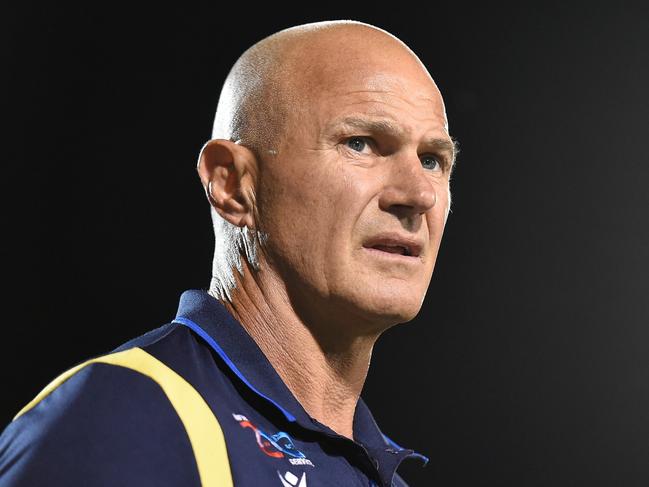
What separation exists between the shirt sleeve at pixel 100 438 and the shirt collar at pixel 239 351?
0.59ft

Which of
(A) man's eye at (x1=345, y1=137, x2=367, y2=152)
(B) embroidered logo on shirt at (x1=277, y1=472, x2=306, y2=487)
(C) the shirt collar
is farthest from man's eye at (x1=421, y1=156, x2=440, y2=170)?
(B) embroidered logo on shirt at (x1=277, y1=472, x2=306, y2=487)

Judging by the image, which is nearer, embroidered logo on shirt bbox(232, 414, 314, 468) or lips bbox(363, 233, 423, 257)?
embroidered logo on shirt bbox(232, 414, 314, 468)

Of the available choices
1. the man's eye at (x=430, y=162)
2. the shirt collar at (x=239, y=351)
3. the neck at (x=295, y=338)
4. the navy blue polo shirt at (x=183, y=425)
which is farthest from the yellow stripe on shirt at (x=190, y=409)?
the man's eye at (x=430, y=162)

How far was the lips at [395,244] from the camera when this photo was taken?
1.51 meters

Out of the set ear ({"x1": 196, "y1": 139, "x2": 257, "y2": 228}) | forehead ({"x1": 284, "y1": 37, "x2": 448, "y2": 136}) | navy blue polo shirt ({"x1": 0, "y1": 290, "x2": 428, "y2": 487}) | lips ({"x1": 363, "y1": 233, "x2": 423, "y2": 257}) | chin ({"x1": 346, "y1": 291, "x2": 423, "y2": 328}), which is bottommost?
navy blue polo shirt ({"x1": 0, "y1": 290, "x2": 428, "y2": 487})

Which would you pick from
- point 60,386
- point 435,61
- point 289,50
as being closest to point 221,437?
point 60,386

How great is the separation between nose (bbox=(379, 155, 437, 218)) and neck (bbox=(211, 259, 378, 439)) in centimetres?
18

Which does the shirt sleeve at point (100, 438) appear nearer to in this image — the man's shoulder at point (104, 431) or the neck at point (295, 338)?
the man's shoulder at point (104, 431)

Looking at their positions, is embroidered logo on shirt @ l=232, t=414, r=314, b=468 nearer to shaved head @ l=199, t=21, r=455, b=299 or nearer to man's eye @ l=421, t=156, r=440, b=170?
shaved head @ l=199, t=21, r=455, b=299

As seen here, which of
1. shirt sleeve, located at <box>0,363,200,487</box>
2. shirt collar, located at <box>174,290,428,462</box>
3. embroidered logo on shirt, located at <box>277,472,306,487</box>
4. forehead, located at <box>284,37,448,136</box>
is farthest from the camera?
forehead, located at <box>284,37,448,136</box>

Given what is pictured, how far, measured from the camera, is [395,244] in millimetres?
1524

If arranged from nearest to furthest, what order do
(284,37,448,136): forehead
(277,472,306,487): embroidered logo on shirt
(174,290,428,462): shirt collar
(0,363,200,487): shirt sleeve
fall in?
(0,363,200,487): shirt sleeve
(277,472,306,487): embroidered logo on shirt
(174,290,428,462): shirt collar
(284,37,448,136): forehead

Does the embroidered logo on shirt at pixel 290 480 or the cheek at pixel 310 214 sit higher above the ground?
the cheek at pixel 310 214

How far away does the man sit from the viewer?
1.38 m
